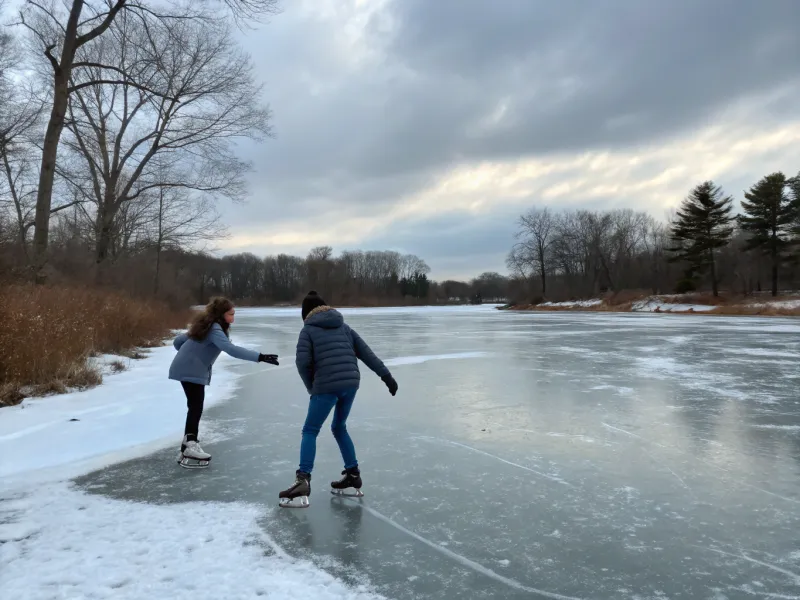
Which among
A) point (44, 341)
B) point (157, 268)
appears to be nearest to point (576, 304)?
point (157, 268)

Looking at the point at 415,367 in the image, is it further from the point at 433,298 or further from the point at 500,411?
the point at 433,298

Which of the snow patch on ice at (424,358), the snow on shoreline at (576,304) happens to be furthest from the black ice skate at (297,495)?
the snow on shoreline at (576,304)

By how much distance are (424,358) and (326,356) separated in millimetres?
8805

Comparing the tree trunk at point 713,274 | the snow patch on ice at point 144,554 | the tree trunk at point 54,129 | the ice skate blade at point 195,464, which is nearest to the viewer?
the snow patch on ice at point 144,554

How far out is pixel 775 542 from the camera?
3068 mm

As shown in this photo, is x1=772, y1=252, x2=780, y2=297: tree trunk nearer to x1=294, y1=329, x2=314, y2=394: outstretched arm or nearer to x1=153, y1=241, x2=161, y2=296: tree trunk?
x1=153, y1=241, x2=161, y2=296: tree trunk

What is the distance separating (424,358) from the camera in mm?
Answer: 12398

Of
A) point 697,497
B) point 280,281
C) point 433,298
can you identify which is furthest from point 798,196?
point 280,281

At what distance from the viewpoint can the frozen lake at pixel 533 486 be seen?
275 cm

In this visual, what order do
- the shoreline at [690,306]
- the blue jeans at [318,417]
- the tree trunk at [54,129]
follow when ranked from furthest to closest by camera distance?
the shoreline at [690,306] < the tree trunk at [54,129] < the blue jeans at [318,417]

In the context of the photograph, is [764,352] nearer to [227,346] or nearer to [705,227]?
[227,346]

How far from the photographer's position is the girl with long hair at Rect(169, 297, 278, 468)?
454cm

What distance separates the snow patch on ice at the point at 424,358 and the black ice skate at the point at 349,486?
23.7 feet

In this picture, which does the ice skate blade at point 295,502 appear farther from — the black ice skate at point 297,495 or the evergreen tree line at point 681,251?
the evergreen tree line at point 681,251
